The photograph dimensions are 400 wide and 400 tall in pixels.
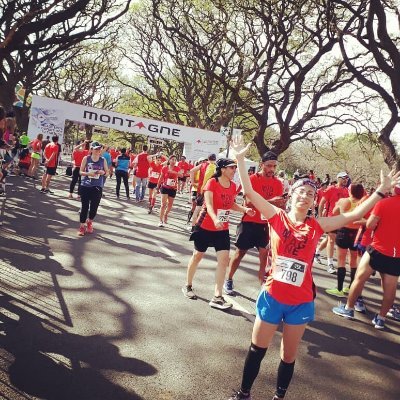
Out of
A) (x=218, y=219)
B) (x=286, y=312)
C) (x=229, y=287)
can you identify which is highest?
(x=218, y=219)

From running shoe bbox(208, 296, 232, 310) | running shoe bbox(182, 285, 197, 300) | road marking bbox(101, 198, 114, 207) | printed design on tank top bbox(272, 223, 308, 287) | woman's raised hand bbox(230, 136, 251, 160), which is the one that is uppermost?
woman's raised hand bbox(230, 136, 251, 160)

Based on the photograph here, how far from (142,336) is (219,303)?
1449mm

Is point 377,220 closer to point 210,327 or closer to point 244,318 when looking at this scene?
point 244,318

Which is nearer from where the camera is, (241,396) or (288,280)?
(288,280)

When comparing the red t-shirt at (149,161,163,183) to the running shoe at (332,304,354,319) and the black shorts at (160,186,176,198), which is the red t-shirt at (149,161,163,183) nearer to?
the black shorts at (160,186,176,198)

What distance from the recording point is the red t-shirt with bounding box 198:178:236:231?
544 cm

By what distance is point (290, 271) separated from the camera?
123 inches

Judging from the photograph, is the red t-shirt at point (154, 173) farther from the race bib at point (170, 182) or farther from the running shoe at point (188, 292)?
the running shoe at point (188, 292)

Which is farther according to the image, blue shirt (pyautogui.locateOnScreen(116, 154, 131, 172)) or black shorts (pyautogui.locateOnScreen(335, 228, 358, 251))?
blue shirt (pyautogui.locateOnScreen(116, 154, 131, 172))

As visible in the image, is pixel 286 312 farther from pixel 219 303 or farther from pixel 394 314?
pixel 394 314

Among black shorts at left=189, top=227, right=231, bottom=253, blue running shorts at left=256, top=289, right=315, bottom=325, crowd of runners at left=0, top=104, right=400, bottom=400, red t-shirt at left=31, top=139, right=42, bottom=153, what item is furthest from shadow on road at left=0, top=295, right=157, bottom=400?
red t-shirt at left=31, top=139, right=42, bottom=153

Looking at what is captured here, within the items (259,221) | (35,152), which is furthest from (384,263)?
(35,152)

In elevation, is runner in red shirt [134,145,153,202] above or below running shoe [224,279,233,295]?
above

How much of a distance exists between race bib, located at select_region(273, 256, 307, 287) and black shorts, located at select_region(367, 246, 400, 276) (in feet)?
8.95
